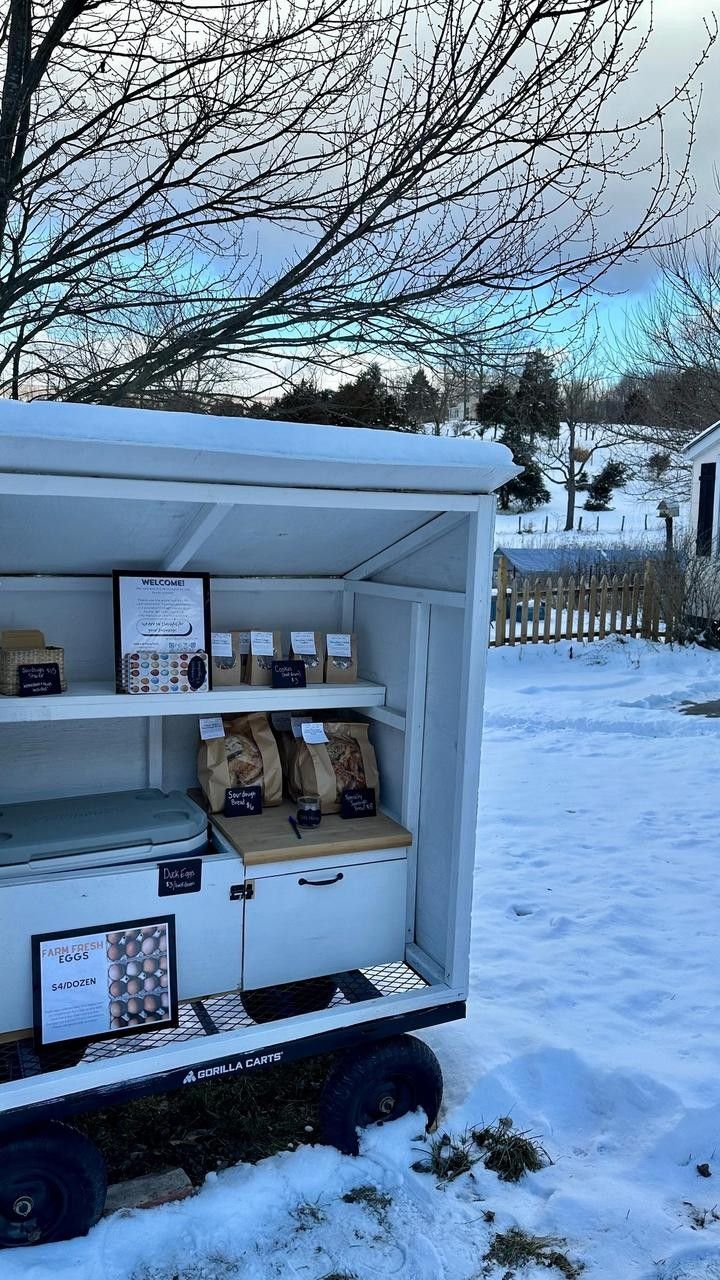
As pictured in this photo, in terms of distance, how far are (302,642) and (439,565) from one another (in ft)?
1.98

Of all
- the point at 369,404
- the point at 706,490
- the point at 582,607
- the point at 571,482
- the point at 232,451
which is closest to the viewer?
the point at 232,451

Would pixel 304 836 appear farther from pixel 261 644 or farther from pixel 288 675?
pixel 261 644

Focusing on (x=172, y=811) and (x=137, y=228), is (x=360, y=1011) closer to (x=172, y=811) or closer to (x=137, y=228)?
(x=172, y=811)

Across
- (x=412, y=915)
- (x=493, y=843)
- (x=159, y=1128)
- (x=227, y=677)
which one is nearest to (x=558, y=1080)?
(x=412, y=915)

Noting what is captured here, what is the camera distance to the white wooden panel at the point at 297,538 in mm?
2691

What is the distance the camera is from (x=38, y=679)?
2.57 metres

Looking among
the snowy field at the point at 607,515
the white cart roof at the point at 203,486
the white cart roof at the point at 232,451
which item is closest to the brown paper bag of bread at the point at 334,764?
the white cart roof at the point at 203,486

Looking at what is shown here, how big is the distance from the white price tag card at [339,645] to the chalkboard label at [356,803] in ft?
1.60

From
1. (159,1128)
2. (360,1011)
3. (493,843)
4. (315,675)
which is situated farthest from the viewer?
(493,843)

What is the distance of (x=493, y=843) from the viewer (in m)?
5.31

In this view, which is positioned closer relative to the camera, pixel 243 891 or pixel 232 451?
pixel 232 451

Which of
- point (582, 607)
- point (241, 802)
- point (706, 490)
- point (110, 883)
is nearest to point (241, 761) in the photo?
point (241, 802)

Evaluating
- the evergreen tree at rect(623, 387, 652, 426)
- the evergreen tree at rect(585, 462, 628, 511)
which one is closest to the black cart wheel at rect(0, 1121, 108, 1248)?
the evergreen tree at rect(623, 387, 652, 426)

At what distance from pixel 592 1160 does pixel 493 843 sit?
2.70m
